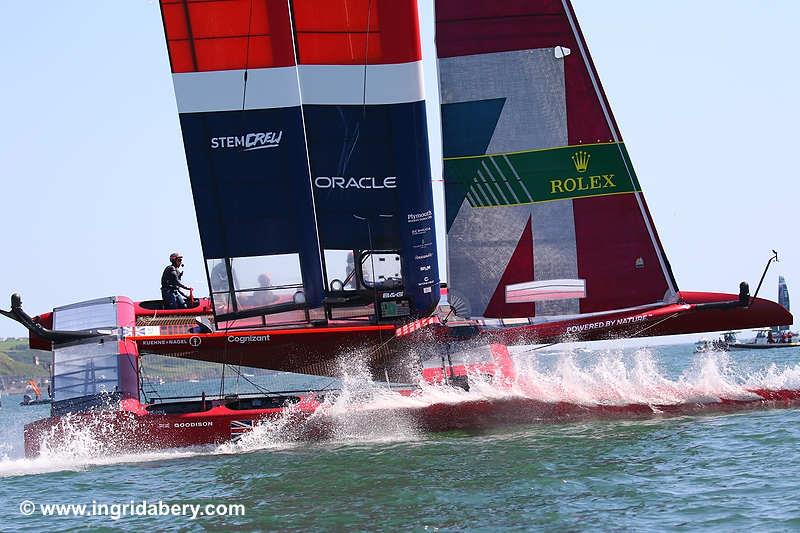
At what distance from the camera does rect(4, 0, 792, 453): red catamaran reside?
1694 centimetres

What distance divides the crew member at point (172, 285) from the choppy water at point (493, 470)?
10.7 ft

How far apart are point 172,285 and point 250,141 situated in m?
3.19

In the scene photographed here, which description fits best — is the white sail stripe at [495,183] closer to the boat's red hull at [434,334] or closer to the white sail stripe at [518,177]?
the white sail stripe at [518,177]

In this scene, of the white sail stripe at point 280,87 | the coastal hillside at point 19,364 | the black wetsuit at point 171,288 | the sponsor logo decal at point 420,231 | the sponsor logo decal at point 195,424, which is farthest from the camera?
the coastal hillside at point 19,364

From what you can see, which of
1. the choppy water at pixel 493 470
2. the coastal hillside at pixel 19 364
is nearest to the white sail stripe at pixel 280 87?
the choppy water at pixel 493 470

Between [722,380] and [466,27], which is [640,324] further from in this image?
[466,27]

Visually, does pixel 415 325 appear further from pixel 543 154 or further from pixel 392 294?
pixel 543 154

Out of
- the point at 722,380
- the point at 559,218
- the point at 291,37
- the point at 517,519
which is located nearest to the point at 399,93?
the point at 291,37

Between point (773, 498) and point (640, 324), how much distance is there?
593 centimetres

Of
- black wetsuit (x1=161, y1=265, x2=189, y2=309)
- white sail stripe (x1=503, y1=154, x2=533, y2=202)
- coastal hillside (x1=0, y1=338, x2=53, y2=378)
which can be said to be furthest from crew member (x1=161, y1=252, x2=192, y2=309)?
coastal hillside (x1=0, y1=338, x2=53, y2=378)

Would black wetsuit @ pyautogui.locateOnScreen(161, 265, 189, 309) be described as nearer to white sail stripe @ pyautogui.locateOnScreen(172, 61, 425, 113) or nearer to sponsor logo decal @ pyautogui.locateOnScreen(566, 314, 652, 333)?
white sail stripe @ pyautogui.locateOnScreen(172, 61, 425, 113)

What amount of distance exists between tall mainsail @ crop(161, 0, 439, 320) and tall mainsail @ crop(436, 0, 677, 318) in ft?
2.78

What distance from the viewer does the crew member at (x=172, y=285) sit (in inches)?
748

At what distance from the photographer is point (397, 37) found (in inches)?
683
